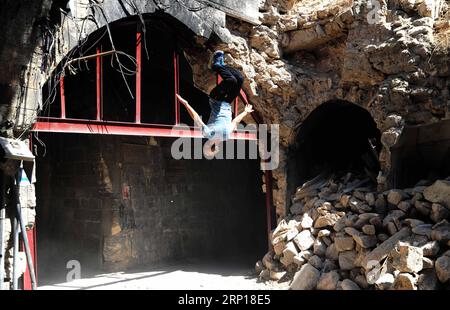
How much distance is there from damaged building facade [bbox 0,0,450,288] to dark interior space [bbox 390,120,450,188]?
0.06ft

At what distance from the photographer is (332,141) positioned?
918 cm

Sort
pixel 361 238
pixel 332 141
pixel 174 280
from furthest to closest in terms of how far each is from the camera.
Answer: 1. pixel 332 141
2. pixel 174 280
3. pixel 361 238

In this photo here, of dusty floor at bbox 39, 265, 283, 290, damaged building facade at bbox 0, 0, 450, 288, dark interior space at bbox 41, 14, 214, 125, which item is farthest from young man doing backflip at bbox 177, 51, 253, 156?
dusty floor at bbox 39, 265, 283, 290

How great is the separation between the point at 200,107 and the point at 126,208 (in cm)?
289

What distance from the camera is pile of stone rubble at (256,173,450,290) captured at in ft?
18.0

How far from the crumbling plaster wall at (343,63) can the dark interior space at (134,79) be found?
2.76ft

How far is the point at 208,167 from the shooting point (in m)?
11.1

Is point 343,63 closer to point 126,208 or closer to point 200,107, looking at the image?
point 200,107

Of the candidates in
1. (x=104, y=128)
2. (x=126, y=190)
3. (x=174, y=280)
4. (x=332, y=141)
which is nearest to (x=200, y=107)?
(x=126, y=190)

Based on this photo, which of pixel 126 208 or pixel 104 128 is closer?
pixel 104 128

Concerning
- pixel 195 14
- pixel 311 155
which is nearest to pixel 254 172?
pixel 311 155

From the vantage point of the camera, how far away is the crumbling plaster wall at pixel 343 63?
22.9 ft

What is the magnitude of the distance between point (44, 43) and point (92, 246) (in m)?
4.87

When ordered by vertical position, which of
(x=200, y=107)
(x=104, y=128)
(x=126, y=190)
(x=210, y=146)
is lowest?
(x=126, y=190)
